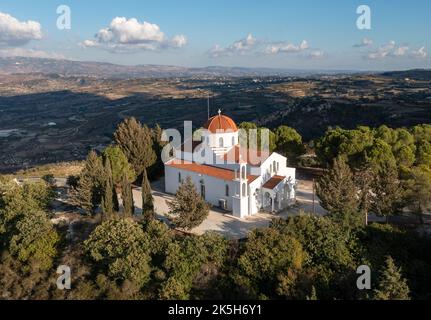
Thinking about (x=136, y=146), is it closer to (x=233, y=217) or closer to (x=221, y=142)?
(x=221, y=142)

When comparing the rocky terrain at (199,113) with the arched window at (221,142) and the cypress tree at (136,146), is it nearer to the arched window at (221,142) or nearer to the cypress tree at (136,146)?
the cypress tree at (136,146)

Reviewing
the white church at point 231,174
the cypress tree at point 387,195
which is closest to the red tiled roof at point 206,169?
the white church at point 231,174

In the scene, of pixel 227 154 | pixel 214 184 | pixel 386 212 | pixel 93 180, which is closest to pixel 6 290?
pixel 93 180

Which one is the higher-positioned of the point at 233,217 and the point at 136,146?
the point at 136,146

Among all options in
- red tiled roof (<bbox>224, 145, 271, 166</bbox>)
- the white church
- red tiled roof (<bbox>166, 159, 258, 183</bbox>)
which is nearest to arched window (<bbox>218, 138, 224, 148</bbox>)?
the white church

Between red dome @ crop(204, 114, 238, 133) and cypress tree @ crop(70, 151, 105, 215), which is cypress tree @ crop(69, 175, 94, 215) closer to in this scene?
cypress tree @ crop(70, 151, 105, 215)

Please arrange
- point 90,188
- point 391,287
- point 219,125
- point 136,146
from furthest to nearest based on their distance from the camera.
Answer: point 136,146 → point 219,125 → point 90,188 → point 391,287

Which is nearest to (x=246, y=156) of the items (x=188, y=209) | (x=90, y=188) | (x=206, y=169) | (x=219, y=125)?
(x=206, y=169)
